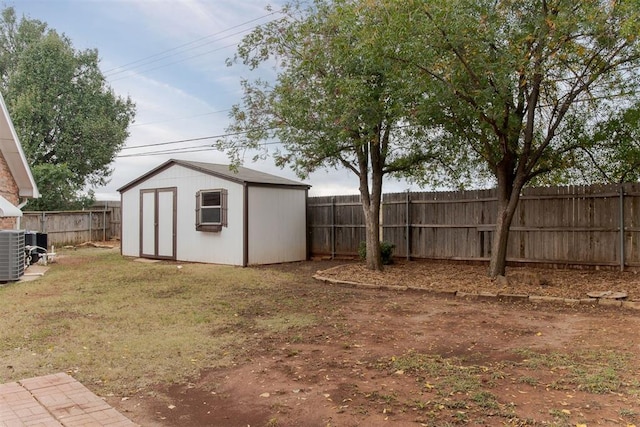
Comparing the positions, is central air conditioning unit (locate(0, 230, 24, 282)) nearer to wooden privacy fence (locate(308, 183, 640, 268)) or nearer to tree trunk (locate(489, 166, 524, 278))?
wooden privacy fence (locate(308, 183, 640, 268))

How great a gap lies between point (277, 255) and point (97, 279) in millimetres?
5290

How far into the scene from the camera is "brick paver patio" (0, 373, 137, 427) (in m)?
3.12

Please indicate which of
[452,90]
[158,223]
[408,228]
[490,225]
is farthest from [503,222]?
[158,223]

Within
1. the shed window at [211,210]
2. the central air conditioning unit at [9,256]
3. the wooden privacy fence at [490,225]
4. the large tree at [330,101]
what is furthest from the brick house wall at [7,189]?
the wooden privacy fence at [490,225]

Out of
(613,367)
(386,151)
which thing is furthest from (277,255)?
(613,367)

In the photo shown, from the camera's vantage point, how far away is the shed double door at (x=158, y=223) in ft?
49.1

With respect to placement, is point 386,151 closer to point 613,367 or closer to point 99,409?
point 613,367

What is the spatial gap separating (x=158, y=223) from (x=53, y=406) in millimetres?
12572

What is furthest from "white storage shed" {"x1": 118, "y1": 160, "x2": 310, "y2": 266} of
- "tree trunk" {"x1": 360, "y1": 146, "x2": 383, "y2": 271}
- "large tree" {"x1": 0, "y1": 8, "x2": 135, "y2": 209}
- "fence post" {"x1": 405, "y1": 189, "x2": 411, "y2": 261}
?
"large tree" {"x1": 0, "y1": 8, "x2": 135, "y2": 209}

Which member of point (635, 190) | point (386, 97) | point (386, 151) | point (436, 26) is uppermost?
point (436, 26)

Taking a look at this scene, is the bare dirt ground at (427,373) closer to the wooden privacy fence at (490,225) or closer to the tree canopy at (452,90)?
the wooden privacy fence at (490,225)

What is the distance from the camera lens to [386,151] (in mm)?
11484

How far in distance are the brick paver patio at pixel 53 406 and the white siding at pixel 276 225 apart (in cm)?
948

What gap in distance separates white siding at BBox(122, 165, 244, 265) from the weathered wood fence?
4.94 meters
